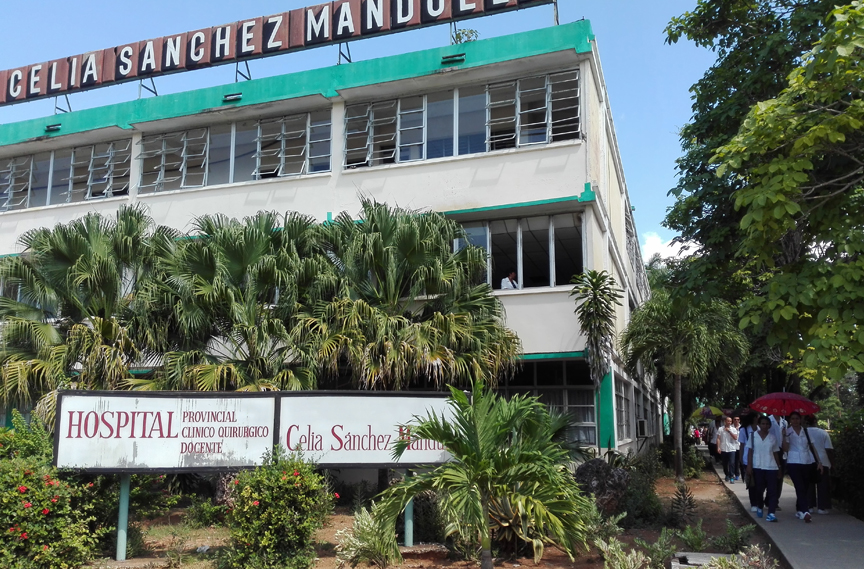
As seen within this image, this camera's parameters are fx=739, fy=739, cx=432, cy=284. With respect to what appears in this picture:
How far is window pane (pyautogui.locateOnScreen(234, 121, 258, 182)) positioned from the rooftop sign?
2.37 metres

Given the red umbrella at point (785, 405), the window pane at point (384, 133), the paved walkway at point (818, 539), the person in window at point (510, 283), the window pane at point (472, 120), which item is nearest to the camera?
the paved walkway at point (818, 539)

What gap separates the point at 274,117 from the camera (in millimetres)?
17922

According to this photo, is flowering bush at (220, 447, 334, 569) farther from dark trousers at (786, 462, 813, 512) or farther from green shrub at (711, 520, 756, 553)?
dark trousers at (786, 462, 813, 512)

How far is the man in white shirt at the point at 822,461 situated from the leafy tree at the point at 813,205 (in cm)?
353

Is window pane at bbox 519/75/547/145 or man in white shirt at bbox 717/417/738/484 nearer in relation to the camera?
window pane at bbox 519/75/547/145

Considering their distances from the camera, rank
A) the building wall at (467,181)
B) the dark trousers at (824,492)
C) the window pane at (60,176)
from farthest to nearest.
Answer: the window pane at (60,176)
the building wall at (467,181)
the dark trousers at (824,492)

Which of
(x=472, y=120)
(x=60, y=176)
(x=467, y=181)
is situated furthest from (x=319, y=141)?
(x=60, y=176)

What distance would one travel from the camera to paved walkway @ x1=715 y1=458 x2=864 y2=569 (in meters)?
8.36

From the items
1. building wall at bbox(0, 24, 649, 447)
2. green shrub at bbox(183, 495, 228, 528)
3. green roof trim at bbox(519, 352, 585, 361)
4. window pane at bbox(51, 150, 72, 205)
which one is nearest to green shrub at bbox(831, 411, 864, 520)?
building wall at bbox(0, 24, 649, 447)

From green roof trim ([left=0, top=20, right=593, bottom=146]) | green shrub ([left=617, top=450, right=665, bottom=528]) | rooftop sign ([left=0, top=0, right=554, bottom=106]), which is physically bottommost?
green shrub ([left=617, top=450, right=665, bottom=528])

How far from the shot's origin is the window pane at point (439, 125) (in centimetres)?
1630

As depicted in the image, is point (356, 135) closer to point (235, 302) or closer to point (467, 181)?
point (467, 181)

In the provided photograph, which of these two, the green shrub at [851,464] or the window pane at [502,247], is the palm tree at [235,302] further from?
the green shrub at [851,464]

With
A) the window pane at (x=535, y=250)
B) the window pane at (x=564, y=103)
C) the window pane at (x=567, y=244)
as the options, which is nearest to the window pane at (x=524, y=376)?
the window pane at (x=535, y=250)
